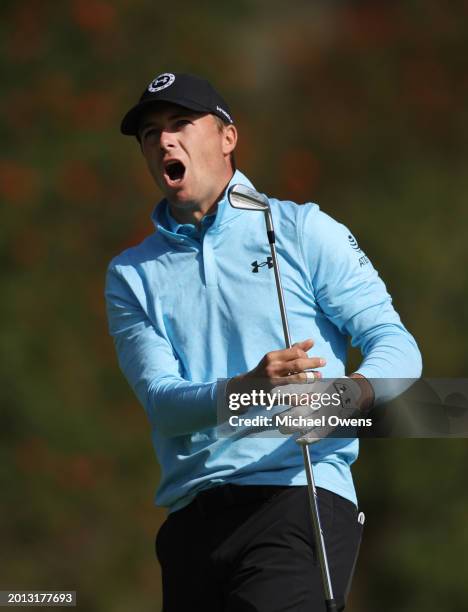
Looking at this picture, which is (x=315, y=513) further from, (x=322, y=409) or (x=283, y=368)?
(x=283, y=368)

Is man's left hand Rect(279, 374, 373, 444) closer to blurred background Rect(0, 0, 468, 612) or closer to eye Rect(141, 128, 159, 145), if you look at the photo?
eye Rect(141, 128, 159, 145)

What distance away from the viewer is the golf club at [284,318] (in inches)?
144

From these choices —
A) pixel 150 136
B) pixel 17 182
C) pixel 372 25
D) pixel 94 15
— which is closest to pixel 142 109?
pixel 150 136

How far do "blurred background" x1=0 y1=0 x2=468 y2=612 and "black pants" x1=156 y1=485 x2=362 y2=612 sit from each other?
1061cm

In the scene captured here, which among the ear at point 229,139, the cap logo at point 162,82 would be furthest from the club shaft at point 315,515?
the cap logo at point 162,82

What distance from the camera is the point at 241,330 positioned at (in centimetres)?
391

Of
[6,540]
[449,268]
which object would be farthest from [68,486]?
[449,268]

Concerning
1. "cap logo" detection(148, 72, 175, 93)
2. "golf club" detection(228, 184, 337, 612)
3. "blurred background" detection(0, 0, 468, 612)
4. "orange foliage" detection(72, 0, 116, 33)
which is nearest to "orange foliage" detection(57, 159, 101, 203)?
"blurred background" detection(0, 0, 468, 612)

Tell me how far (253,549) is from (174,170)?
1.13 m

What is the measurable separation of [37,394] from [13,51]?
5556 mm

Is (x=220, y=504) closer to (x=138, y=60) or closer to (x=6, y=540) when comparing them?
(x=6, y=540)

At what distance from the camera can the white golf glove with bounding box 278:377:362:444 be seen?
12.0 feet

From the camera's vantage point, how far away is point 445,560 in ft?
47.1

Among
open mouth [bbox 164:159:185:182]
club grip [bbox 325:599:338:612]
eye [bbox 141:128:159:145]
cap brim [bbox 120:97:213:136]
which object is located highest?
cap brim [bbox 120:97:213:136]
